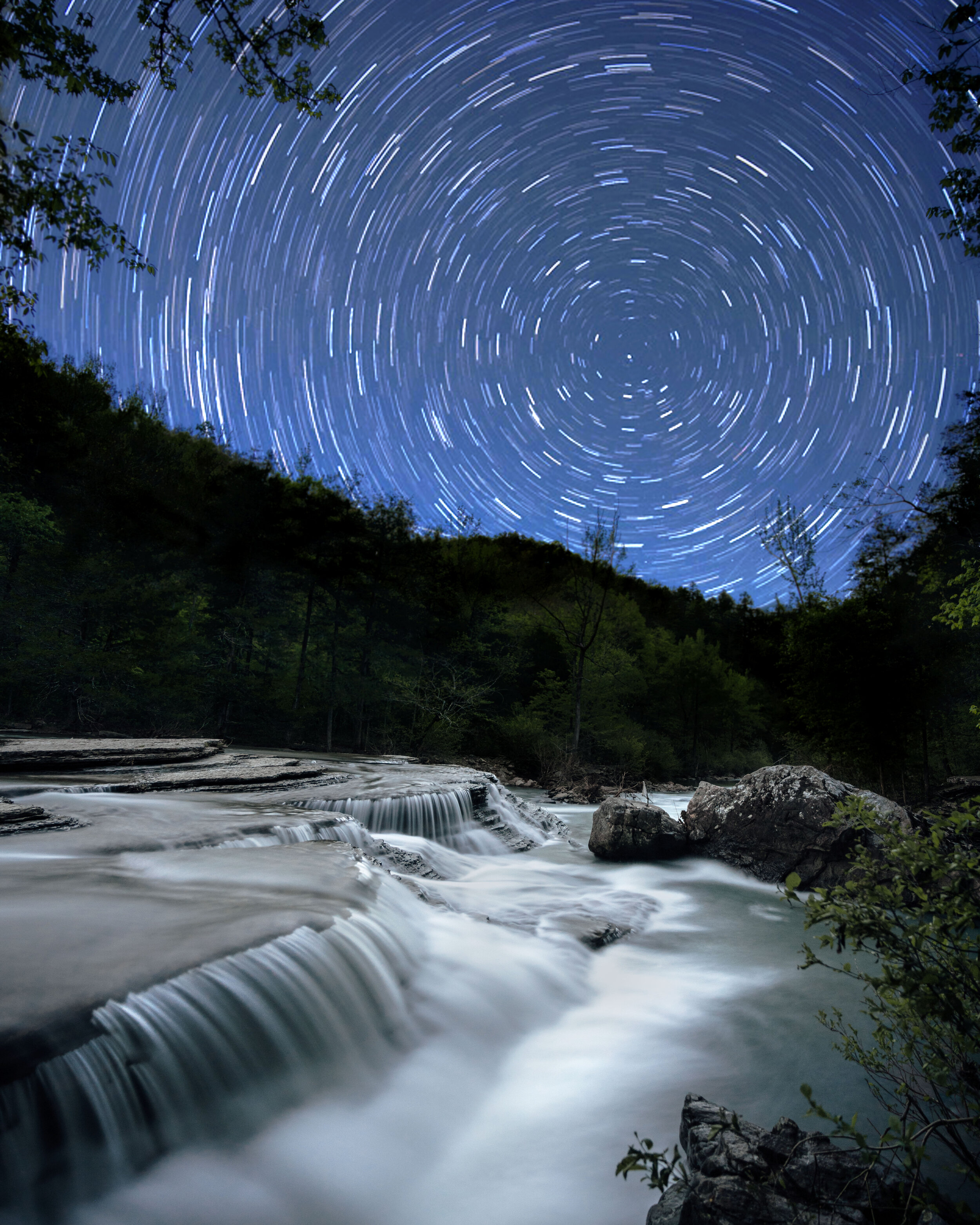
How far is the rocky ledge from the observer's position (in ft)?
24.8

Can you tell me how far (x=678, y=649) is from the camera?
102ft

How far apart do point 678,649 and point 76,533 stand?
27315mm

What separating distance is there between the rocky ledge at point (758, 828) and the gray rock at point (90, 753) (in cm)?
794

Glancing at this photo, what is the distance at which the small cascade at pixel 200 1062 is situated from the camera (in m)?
2.17

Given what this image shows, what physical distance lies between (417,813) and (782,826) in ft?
18.1

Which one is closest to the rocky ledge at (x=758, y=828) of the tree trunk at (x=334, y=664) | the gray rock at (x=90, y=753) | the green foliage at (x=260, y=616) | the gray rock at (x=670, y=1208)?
the gray rock at (x=670, y=1208)

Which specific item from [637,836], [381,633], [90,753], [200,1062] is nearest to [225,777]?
[90,753]

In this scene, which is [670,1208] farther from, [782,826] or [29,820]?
[782,826]

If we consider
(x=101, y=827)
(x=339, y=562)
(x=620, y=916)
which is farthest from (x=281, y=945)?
(x=339, y=562)

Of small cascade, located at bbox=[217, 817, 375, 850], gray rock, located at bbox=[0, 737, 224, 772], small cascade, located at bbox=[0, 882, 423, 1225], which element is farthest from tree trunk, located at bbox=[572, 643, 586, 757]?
small cascade, located at bbox=[0, 882, 423, 1225]

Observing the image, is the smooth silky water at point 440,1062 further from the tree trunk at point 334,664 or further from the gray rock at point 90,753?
the tree trunk at point 334,664

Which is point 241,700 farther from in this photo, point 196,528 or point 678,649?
point 678,649

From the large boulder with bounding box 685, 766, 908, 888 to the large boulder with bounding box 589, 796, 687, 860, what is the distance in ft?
1.21

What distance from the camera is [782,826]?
8.29 meters
